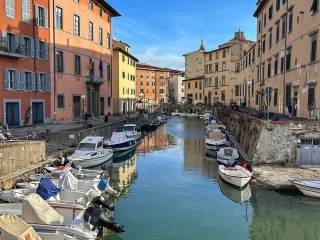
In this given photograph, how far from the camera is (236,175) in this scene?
25.2 meters

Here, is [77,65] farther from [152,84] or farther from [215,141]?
[152,84]

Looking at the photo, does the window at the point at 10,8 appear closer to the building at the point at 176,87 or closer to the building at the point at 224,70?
the building at the point at 224,70

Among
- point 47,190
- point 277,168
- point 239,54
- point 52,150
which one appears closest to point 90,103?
point 52,150

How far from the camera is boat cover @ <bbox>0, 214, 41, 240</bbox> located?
39.6 ft

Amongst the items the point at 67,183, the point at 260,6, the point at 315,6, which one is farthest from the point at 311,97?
the point at 260,6

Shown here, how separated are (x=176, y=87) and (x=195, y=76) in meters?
26.8

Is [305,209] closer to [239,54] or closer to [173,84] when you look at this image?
[239,54]

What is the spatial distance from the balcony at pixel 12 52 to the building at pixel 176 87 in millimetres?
110005

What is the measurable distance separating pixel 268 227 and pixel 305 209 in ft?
11.6

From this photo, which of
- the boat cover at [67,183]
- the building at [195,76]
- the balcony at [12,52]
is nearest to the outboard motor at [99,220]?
the boat cover at [67,183]

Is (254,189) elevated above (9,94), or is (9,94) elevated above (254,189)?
(9,94)

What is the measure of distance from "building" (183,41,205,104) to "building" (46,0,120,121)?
181 feet

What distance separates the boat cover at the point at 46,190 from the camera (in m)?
17.8

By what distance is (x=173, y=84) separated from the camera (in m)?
150
